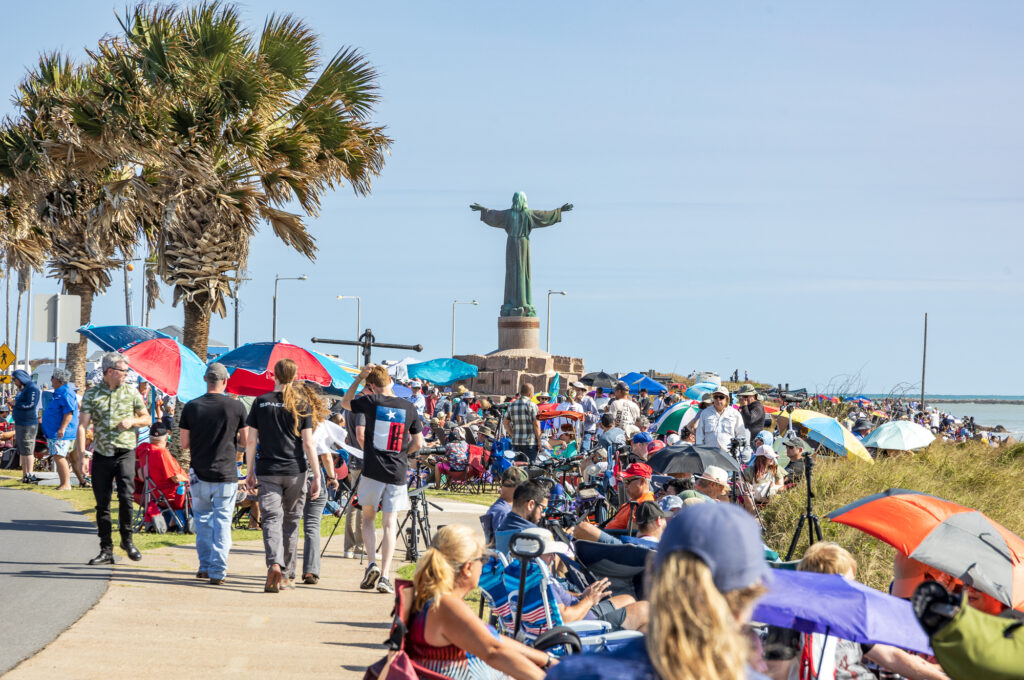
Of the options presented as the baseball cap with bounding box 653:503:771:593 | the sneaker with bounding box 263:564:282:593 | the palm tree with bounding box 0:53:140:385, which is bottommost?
the sneaker with bounding box 263:564:282:593

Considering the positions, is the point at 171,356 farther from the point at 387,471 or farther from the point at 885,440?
the point at 885,440

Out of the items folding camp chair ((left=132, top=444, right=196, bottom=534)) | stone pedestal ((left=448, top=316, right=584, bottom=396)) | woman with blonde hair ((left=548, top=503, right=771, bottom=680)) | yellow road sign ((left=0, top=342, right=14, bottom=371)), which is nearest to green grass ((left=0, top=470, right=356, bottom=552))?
folding camp chair ((left=132, top=444, right=196, bottom=534))

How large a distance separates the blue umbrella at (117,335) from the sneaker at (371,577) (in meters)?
5.19

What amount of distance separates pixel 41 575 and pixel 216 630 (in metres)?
2.86

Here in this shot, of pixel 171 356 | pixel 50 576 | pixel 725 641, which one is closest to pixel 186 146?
pixel 171 356

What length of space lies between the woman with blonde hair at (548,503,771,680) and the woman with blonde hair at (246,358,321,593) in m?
7.06

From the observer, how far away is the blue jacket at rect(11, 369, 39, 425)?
1831cm

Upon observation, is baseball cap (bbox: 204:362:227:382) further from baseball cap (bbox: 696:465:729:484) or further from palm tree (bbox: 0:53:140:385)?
palm tree (bbox: 0:53:140:385)

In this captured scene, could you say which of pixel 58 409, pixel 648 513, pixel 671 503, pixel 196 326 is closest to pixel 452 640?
pixel 648 513

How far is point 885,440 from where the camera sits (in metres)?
17.4

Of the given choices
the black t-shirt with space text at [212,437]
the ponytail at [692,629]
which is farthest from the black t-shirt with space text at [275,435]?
the ponytail at [692,629]

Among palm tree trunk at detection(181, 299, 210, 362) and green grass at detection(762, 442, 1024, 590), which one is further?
palm tree trunk at detection(181, 299, 210, 362)

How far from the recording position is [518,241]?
5919 cm

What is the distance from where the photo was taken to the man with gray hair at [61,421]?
17016 millimetres
